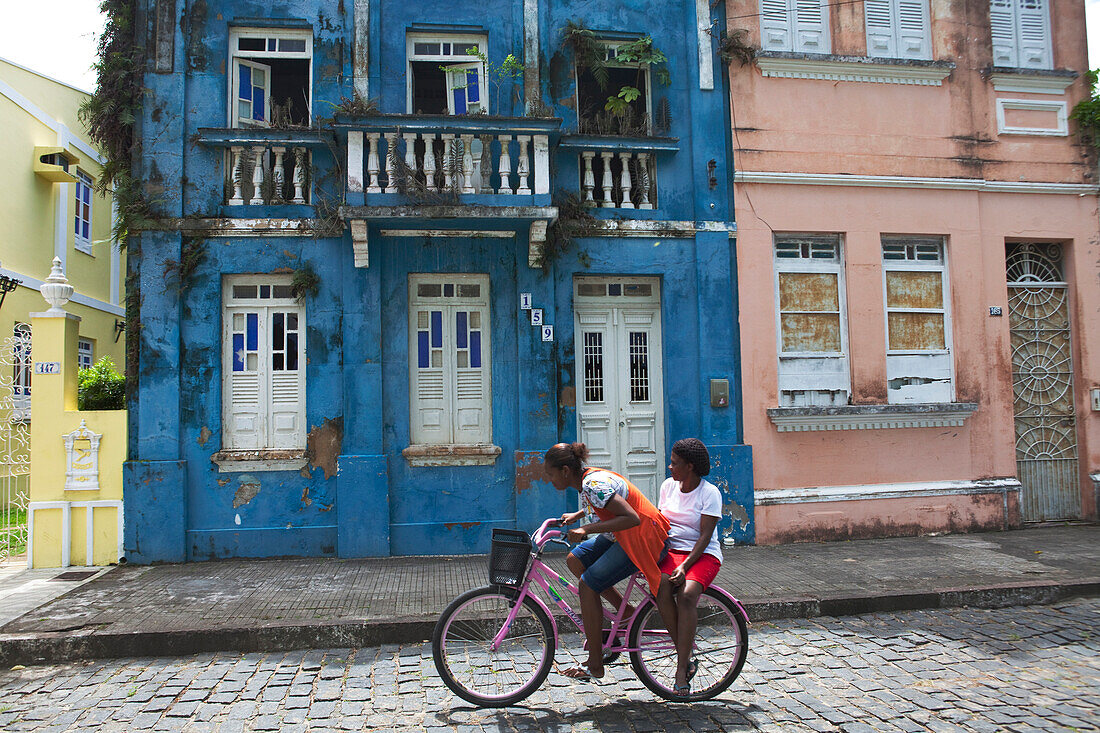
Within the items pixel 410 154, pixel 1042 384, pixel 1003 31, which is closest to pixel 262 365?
pixel 410 154

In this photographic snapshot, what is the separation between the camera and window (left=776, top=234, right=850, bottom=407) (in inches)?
353

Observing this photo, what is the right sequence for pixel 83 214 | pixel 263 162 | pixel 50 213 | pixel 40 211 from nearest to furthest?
1. pixel 263 162
2. pixel 40 211
3. pixel 50 213
4. pixel 83 214

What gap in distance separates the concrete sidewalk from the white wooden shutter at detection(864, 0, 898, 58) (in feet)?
20.9

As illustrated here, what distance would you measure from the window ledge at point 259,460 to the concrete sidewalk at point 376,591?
104 centimetres

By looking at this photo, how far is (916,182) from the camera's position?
921cm

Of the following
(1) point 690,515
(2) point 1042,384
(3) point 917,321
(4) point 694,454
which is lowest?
(1) point 690,515

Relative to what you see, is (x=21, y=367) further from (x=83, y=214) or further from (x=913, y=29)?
(x=913, y=29)

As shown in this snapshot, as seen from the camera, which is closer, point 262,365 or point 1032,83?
point 262,365

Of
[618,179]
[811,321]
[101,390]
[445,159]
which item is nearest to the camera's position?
[445,159]

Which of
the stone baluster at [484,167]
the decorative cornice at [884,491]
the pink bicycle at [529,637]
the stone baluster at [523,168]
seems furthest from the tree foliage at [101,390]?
the decorative cornice at [884,491]

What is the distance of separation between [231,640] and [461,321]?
4345mm

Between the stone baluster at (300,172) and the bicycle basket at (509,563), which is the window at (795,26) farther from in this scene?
the bicycle basket at (509,563)

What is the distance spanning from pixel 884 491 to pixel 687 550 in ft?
18.6

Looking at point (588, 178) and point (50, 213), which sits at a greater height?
point (50, 213)
